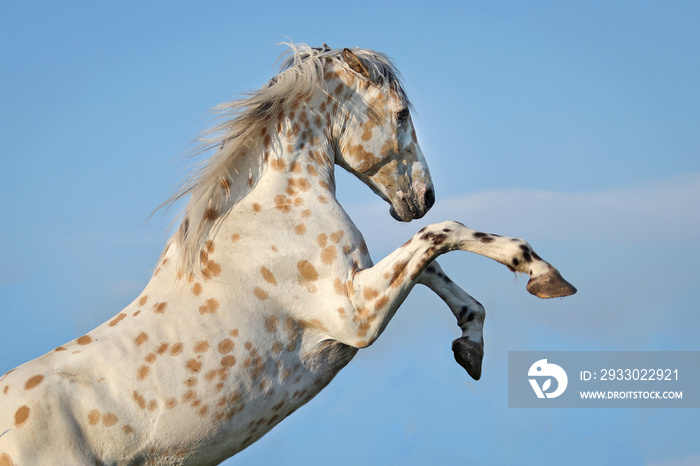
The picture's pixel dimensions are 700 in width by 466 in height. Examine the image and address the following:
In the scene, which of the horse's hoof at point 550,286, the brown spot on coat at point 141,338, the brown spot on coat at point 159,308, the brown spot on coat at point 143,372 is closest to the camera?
the horse's hoof at point 550,286

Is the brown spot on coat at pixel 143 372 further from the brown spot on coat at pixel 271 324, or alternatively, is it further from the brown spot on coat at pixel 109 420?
the brown spot on coat at pixel 271 324

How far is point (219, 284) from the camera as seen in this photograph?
5.79 m

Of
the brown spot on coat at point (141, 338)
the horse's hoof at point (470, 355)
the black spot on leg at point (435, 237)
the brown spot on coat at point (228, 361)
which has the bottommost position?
the horse's hoof at point (470, 355)

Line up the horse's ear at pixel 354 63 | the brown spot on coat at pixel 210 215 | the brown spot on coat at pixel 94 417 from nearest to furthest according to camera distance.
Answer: the brown spot on coat at pixel 94 417 < the brown spot on coat at pixel 210 215 < the horse's ear at pixel 354 63

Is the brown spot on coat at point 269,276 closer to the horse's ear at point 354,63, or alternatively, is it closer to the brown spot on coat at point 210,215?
the brown spot on coat at point 210,215

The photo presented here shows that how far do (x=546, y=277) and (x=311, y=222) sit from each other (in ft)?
5.62

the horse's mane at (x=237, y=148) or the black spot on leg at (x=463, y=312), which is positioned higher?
the horse's mane at (x=237, y=148)

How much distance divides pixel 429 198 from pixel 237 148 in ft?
5.75

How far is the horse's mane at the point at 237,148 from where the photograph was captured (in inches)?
237

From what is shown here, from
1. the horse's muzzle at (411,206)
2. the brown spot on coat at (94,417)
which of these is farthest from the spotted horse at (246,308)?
the horse's muzzle at (411,206)

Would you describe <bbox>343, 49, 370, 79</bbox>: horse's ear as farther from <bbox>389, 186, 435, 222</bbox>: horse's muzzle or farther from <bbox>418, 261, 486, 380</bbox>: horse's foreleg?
<bbox>418, 261, 486, 380</bbox>: horse's foreleg

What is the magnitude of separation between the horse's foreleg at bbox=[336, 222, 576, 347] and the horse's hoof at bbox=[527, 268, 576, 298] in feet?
0.06

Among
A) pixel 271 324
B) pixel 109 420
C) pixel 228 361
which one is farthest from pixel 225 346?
pixel 109 420

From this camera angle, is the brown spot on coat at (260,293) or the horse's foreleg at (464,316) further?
the horse's foreleg at (464,316)
